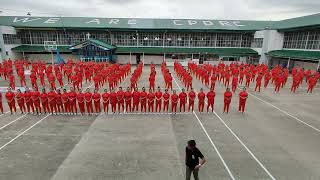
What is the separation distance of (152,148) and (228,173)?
285 centimetres

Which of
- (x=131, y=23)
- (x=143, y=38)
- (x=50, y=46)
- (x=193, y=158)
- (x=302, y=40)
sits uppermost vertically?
(x=131, y=23)

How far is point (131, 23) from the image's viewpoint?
43844 millimetres

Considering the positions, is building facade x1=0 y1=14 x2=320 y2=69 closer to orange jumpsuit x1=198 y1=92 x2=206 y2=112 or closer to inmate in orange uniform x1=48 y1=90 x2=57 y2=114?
inmate in orange uniform x1=48 y1=90 x2=57 y2=114

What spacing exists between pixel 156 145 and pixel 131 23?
125 ft

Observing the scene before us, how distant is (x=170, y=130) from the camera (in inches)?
409

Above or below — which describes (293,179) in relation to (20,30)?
below

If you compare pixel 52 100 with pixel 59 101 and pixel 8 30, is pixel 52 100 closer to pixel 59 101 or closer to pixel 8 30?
pixel 59 101

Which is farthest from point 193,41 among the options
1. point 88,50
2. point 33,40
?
point 33,40

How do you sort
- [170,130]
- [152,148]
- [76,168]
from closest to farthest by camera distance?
[76,168], [152,148], [170,130]

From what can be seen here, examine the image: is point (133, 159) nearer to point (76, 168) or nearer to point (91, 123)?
point (76, 168)

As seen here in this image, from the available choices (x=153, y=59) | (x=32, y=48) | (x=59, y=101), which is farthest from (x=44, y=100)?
(x=32, y=48)

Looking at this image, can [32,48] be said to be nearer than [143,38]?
Yes

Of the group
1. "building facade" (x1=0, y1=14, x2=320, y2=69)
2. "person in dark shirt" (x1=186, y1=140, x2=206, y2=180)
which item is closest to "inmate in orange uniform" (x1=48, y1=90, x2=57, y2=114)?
"person in dark shirt" (x1=186, y1=140, x2=206, y2=180)

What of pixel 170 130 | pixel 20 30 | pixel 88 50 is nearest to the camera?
pixel 170 130
